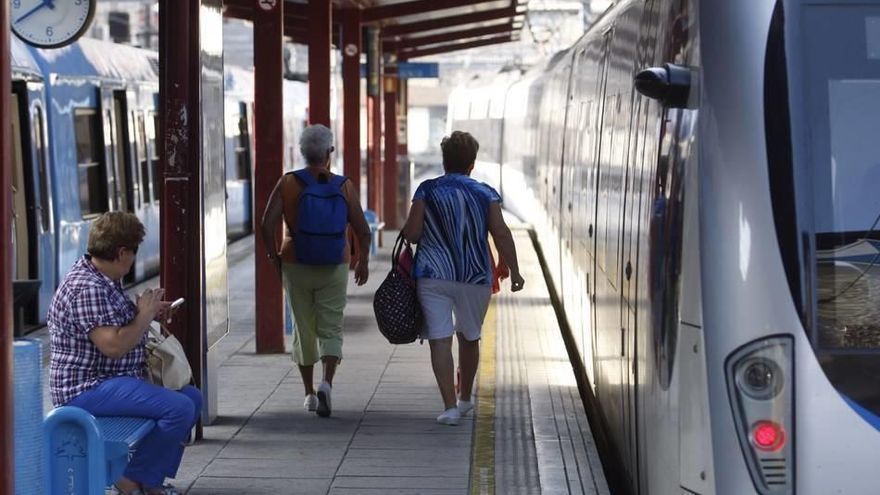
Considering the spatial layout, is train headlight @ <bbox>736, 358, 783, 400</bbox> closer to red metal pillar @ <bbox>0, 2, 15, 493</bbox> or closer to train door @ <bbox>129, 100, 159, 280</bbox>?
red metal pillar @ <bbox>0, 2, 15, 493</bbox>

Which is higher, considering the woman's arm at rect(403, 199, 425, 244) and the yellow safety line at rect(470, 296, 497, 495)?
the woman's arm at rect(403, 199, 425, 244)

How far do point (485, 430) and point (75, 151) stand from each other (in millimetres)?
7938

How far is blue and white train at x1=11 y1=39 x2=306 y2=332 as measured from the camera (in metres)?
14.1

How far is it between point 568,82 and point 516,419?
282 inches

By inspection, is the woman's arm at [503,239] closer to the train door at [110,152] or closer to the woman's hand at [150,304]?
the woman's hand at [150,304]

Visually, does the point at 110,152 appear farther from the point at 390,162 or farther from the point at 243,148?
the point at 390,162

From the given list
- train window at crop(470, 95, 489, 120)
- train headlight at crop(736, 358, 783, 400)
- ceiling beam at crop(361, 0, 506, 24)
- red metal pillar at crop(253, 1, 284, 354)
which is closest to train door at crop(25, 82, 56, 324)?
red metal pillar at crop(253, 1, 284, 354)

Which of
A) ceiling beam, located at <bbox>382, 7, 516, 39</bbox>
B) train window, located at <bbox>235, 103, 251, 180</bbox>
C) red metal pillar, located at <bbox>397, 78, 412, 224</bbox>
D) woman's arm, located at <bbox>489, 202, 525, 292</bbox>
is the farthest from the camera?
red metal pillar, located at <bbox>397, 78, 412, 224</bbox>

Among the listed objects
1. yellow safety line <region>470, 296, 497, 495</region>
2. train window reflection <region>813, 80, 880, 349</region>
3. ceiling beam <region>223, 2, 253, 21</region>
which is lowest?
yellow safety line <region>470, 296, 497, 495</region>

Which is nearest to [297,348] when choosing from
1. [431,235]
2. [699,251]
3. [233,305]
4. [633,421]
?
[431,235]

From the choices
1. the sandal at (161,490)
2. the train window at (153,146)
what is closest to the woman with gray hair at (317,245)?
the sandal at (161,490)

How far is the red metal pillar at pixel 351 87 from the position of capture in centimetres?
2045

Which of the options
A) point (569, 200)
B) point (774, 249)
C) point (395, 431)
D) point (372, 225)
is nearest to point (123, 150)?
point (372, 225)

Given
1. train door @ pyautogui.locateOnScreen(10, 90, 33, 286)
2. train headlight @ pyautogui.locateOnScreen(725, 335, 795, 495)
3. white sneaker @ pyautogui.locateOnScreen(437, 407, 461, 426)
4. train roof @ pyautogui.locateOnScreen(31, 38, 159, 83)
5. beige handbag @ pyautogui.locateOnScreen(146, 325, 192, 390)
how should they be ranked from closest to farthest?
train headlight @ pyautogui.locateOnScreen(725, 335, 795, 495), beige handbag @ pyautogui.locateOnScreen(146, 325, 192, 390), white sneaker @ pyautogui.locateOnScreen(437, 407, 461, 426), train door @ pyautogui.locateOnScreen(10, 90, 33, 286), train roof @ pyautogui.locateOnScreen(31, 38, 159, 83)
